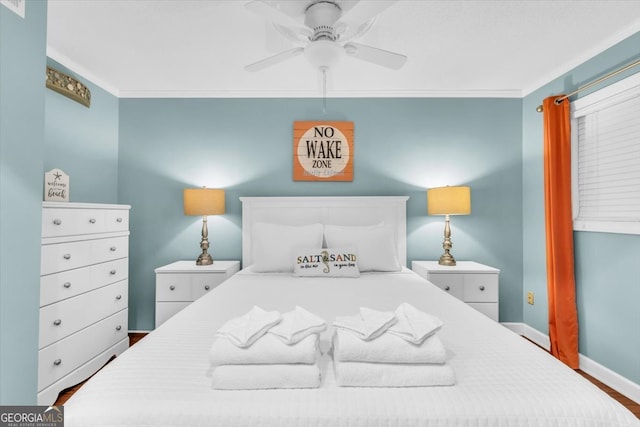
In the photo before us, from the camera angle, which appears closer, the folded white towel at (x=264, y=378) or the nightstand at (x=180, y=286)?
the folded white towel at (x=264, y=378)

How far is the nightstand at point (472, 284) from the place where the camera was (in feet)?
9.03

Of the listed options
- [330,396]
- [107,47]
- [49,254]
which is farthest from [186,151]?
[330,396]

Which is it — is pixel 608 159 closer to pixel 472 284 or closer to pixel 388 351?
pixel 472 284

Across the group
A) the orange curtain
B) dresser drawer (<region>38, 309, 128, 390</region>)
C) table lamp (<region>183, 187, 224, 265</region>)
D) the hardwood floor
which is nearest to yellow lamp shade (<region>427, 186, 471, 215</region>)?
the orange curtain

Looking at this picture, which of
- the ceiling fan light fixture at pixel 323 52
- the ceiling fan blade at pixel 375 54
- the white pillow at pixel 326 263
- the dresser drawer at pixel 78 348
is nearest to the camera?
the ceiling fan light fixture at pixel 323 52

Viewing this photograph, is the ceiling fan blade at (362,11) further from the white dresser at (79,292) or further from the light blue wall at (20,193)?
the white dresser at (79,292)

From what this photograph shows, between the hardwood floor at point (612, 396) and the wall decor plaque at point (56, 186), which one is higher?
the wall decor plaque at point (56, 186)

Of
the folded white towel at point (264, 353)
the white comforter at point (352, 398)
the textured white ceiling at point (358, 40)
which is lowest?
the white comforter at point (352, 398)

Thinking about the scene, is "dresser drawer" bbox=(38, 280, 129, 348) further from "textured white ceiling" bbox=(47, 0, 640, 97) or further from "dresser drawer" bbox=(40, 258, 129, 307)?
"textured white ceiling" bbox=(47, 0, 640, 97)

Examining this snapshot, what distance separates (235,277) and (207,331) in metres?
1.12

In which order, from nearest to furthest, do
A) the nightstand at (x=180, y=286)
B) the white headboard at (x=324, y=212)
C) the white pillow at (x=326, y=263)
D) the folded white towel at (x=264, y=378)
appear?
the folded white towel at (x=264, y=378)
the white pillow at (x=326, y=263)
the nightstand at (x=180, y=286)
the white headboard at (x=324, y=212)

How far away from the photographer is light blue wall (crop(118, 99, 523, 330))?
3.23 m

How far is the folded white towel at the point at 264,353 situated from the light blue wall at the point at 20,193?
3.83 feet

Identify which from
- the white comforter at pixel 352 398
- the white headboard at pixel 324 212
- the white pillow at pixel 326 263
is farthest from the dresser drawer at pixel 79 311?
the white pillow at pixel 326 263
